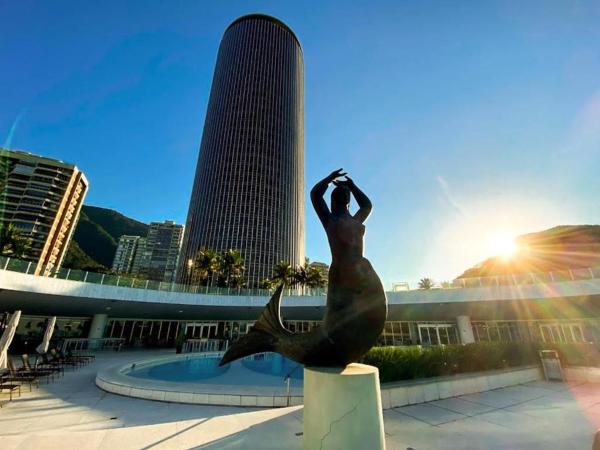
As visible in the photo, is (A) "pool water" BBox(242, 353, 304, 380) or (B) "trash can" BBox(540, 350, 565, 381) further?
(A) "pool water" BBox(242, 353, 304, 380)

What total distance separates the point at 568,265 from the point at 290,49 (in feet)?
347

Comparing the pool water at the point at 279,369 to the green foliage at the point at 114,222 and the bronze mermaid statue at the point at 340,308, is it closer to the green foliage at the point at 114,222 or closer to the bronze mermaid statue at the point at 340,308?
the bronze mermaid statue at the point at 340,308

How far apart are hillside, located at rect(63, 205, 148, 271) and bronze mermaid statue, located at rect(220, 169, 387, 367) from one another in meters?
75.5

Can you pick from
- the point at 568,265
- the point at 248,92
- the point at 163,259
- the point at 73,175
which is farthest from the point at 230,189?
the point at 163,259

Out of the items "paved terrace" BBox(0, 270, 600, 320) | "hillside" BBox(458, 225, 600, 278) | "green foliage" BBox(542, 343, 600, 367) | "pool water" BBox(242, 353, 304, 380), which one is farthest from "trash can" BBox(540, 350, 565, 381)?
"hillside" BBox(458, 225, 600, 278)

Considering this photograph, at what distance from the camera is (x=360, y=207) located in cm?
539

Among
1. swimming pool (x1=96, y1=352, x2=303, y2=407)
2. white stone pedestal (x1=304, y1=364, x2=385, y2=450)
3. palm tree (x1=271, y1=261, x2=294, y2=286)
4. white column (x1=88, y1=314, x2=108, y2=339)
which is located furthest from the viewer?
palm tree (x1=271, y1=261, x2=294, y2=286)

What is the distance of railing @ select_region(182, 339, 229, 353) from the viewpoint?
1009 inches

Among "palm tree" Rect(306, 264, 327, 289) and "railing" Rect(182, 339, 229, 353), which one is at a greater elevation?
"palm tree" Rect(306, 264, 327, 289)

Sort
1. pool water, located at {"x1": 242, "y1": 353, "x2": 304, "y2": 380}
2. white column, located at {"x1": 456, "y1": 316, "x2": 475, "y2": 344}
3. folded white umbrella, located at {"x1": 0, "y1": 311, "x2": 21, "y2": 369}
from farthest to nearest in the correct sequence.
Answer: white column, located at {"x1": 456, "y1": 316, "x2": 475, "y2": 344} < pool water, located at {"x1": 242, "y1": 353, "x2": 304, "y2": 380} < folded white umbrella, located at {"x1": 0, "y1": 311, "x2": 21, "y2": 369}

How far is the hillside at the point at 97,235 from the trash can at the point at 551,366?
78.4 metres

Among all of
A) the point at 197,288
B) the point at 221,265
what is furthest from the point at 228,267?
the point at 197,288

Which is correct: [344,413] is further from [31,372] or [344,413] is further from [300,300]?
[300,300]

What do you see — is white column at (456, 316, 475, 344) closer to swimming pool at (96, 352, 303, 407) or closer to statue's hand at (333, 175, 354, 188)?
swimming pool at (96, 352, 303, 407)
